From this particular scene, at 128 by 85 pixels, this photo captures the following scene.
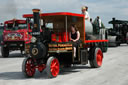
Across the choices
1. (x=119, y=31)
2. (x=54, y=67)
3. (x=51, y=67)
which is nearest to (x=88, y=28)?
(x=54, y=67)

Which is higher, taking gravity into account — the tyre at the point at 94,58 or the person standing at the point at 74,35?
the person standing at the point at 74,35

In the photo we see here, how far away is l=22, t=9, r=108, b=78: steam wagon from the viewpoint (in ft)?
25.0

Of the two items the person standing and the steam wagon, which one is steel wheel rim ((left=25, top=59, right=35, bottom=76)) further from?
the person standing

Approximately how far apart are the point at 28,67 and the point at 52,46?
0.99m

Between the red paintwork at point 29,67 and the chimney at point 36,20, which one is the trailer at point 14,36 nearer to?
the red paintwork at point 29,67

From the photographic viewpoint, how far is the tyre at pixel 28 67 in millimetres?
7715

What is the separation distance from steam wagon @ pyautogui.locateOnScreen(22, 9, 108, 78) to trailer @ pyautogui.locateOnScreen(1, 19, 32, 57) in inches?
240

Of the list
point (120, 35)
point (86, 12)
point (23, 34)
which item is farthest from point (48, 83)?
point (120, 35)

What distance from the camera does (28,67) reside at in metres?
7.88

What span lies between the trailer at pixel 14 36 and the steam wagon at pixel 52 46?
609 cm

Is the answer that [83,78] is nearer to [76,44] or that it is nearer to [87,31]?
[76,44]

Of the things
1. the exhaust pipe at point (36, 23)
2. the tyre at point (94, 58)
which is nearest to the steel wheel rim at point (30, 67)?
the exhaust pipe at point (36, 23)

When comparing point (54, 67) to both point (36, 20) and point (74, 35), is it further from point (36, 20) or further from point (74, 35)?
point (74, 35)

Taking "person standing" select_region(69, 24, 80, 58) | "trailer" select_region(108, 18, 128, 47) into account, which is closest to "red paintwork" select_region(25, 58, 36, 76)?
"person standing" select_region(69, 24, 80, 58)
